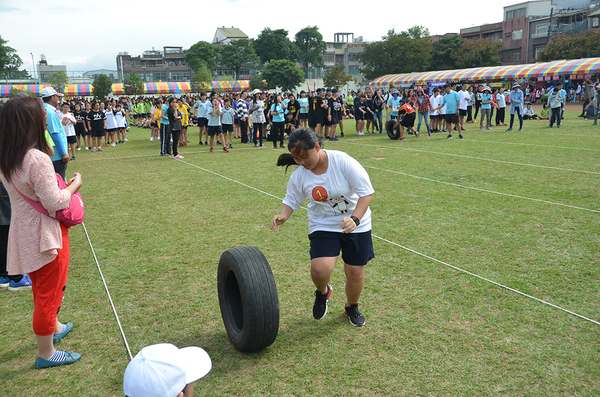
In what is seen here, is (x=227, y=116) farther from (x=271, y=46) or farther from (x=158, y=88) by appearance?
(x=271, y=46)

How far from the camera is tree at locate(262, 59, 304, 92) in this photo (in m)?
91.8

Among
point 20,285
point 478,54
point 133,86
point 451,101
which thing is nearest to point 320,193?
point 20,285

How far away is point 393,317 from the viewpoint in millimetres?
3953

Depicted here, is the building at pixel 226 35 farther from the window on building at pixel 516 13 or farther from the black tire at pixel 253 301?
the black tire at pixel 253 301

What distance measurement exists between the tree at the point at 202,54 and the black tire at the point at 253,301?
10478 cm

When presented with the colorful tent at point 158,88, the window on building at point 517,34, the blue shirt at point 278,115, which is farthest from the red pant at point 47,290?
the window on building at point 517,34

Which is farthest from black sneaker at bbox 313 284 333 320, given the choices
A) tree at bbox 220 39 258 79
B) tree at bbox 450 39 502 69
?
tree at bbox 220 39 258 79

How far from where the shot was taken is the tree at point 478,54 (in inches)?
2598

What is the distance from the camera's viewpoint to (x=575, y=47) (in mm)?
51281

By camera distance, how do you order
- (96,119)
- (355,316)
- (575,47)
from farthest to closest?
(575,47)
(96,119)
(355,316)

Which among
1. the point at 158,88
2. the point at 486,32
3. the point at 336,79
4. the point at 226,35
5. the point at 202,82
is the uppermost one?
the point at 226,35

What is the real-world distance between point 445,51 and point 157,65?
8157 cm

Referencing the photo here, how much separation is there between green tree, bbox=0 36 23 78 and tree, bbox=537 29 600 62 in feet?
292

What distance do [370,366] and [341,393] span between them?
1.26ft
